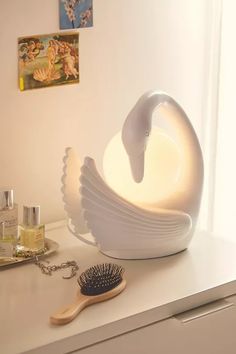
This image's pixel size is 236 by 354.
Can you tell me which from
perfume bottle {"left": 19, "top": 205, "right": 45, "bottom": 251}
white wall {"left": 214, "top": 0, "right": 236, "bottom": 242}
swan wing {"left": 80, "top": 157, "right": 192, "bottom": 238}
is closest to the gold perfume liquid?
perfume bottle {"left": 19, "top": 205, "right": 45, "bottom": 251}

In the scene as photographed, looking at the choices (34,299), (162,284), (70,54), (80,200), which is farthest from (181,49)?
(34,299)

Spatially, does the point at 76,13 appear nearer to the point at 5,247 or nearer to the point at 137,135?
the point at 137,135

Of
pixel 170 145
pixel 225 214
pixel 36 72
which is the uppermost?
pixel 36 72

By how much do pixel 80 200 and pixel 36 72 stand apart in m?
0.31

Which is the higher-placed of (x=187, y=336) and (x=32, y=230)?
(x=32, y=230)

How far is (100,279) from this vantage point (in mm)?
1132

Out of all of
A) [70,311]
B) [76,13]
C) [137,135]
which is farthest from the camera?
[76,13]

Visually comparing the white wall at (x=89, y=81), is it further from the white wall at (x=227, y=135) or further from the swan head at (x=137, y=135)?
the swan head at (x=137, y=135)

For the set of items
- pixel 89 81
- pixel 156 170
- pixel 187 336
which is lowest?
pixel 187 336

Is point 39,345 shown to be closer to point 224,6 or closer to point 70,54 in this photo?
point 70,54

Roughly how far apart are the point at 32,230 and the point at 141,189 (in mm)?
234

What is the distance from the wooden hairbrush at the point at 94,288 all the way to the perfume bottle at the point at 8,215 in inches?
6.9

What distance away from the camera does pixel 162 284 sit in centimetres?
117

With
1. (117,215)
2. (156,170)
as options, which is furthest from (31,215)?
(156,170)
